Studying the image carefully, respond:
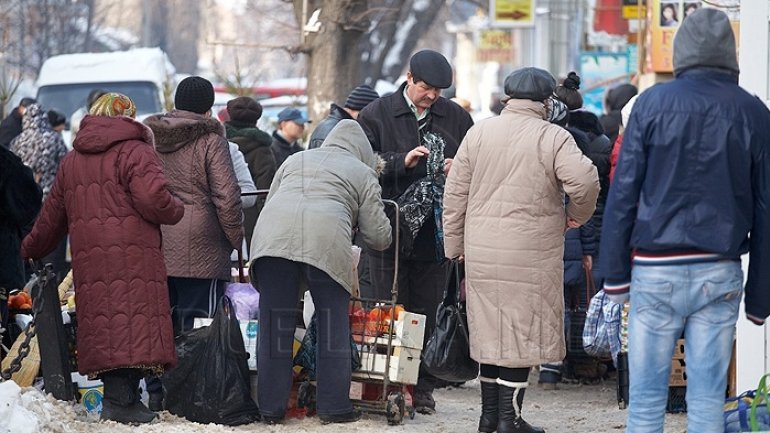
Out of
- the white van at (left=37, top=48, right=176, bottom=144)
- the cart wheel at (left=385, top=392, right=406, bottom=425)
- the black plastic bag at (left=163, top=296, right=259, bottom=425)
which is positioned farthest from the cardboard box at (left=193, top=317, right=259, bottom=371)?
the white van at (left=37, top=48, right=176, bottom=144)

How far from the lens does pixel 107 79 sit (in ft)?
66.8

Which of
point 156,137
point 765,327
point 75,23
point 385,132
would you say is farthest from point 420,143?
point 75,23

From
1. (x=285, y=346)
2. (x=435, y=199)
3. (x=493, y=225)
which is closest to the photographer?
(x=493, y=225)

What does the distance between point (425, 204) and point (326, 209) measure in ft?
3.24

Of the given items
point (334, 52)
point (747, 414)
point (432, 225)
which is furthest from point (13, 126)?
point (747, 414)

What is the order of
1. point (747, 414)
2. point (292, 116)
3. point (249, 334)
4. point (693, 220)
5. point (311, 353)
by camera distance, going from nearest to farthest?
1. point (693, 220)
2. point (747, 414)
3. point (311, 353)
4. point (249, 334)
5. point (292, 116)

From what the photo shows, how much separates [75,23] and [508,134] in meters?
33.6

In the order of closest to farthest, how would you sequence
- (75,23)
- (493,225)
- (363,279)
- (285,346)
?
(493,225), (285,346), (363,279), (75,23)

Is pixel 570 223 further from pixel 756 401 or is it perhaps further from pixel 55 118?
pixel 55 118

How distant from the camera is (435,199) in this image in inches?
328

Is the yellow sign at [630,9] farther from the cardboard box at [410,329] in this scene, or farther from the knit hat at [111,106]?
the knit hat at [111,106]

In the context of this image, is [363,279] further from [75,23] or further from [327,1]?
[75,23]

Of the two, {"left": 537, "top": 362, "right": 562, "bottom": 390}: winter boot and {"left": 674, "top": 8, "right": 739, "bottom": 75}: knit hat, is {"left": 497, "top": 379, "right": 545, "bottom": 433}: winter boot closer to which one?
{"left": 674, "top": 8, "right": 739, "bottom": 75}: knit hat

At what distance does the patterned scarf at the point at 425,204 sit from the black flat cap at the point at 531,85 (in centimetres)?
110
